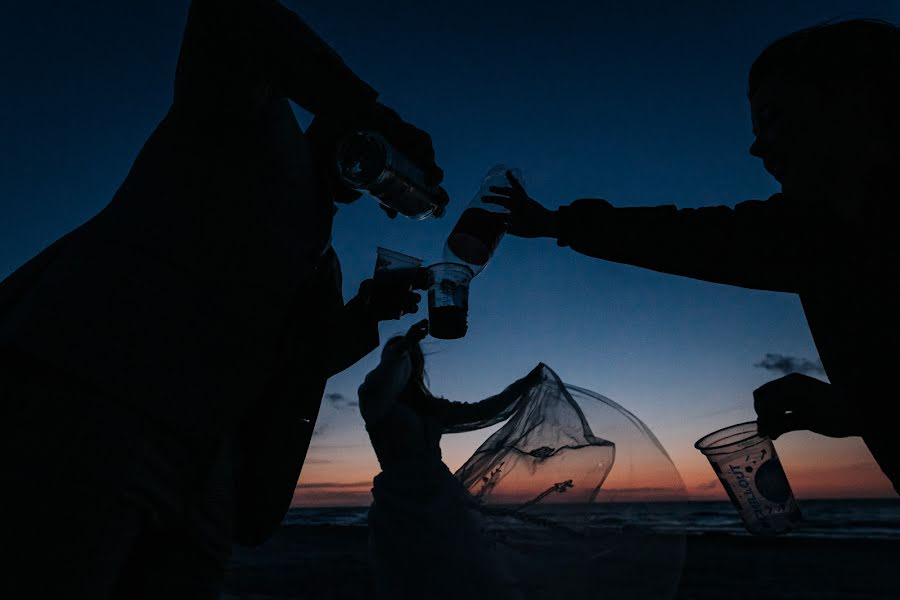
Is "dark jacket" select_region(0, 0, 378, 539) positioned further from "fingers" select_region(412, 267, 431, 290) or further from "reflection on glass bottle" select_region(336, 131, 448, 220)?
"fingers" select_region(412, 267, 431, 290)

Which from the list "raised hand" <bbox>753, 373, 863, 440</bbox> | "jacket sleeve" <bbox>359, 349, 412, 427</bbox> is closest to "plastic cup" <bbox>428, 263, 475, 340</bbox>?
"raised hand" <bbox>753, 373, 863, 440</bbox>

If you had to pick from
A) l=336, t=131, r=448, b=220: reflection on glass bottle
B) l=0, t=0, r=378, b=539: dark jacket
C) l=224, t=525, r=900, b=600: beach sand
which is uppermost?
l=336, t=131, r=448, b=220: reflection on glass bottle

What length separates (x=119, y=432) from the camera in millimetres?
991

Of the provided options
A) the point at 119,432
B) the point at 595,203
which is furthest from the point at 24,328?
the point at 595,203

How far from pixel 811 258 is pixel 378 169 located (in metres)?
1.42

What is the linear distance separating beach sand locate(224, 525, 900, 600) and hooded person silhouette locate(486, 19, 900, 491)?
7.44m

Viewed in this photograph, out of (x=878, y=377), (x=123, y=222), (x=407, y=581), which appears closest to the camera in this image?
(x=123, y=222)

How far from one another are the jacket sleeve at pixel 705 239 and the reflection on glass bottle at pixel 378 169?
732mm

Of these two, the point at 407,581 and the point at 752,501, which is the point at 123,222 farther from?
the point at 407,581

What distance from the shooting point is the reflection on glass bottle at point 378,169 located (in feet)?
5.09

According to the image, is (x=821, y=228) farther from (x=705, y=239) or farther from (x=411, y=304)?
(x=411, y=304)

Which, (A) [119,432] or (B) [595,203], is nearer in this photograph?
(A) [119,432]

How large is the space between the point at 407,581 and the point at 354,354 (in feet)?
8.01

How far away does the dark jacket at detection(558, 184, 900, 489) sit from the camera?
4.47 feet
